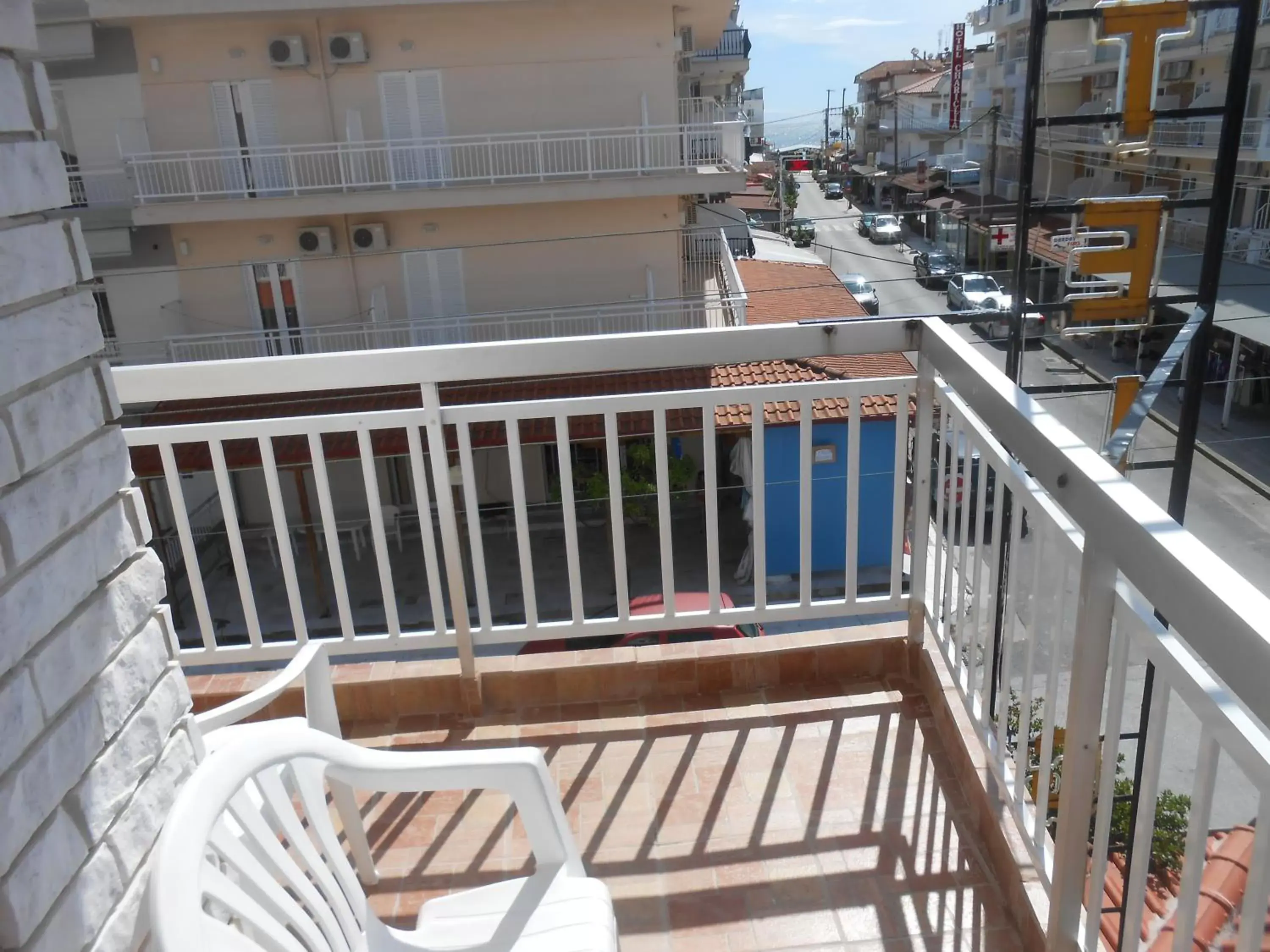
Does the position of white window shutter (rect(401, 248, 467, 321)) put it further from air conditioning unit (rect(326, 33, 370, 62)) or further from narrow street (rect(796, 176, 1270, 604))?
narrow street (rect(796, 176, 1270, 604))

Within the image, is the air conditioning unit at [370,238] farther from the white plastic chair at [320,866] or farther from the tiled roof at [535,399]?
the white plastic chair at [320,866]

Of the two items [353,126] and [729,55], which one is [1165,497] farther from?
[729,55]

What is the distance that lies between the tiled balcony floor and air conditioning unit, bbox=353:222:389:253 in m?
9.56

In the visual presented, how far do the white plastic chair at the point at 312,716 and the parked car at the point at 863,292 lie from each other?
18.0 metres

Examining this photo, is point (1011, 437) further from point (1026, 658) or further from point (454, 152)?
point (454, 152)

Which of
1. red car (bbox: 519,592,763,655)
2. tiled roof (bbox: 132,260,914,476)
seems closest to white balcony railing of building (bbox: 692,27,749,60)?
tiled roof (bbox: 132,260,914,476)

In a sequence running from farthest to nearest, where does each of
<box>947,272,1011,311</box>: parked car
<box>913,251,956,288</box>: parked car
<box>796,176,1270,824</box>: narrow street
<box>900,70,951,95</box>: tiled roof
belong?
<box>900,70,951,95</box>: tiled roof → <box>913,251,956,288</box>: parked car → <box>947,272,1011,311</box>: parked car → <box>796,176,1270,824</box>: narrow street

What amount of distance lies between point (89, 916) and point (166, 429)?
1354mm

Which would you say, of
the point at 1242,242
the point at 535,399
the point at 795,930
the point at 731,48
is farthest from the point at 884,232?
the point at 795,930

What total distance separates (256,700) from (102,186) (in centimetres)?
1156

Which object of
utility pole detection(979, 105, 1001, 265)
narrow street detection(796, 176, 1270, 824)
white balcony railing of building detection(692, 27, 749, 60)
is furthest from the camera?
white balcony railing of building detection(692, 27, 749, 60)

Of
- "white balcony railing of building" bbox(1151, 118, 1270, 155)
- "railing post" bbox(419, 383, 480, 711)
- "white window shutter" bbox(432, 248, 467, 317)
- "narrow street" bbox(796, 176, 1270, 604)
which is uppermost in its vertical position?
"white balcony railing of building" bbox(1151, 118, 1270, 155)

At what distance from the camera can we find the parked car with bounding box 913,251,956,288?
23656mm

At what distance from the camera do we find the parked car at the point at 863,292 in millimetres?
19281
